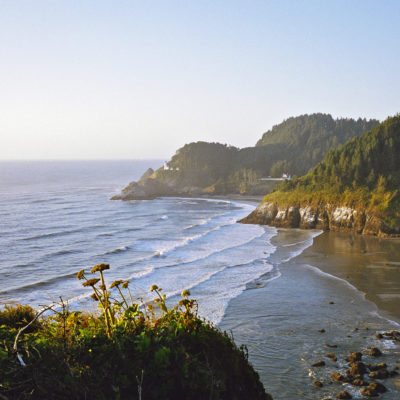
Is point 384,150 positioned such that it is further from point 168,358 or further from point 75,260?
point 168,358

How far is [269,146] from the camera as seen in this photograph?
16850 centimetres

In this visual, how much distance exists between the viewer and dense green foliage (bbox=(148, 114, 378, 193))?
130 metres

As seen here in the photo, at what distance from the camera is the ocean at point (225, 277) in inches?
695

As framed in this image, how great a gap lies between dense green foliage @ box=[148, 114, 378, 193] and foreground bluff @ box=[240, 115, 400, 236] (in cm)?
5450

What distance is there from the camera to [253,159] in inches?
5950

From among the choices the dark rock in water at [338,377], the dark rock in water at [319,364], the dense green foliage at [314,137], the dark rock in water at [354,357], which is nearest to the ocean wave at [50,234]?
the dark rock in water at [319,364]

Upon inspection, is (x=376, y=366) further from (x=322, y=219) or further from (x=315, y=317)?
(x=322, y=219)

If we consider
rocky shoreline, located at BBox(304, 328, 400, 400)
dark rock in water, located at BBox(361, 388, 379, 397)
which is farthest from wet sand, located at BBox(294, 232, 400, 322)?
dark rock in water, located at BBox(361, 388, 379, 397)

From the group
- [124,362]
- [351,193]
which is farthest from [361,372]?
[351,193]

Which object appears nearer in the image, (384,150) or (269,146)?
(384,150)

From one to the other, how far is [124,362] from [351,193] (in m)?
55.0

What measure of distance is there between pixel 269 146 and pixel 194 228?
115 meters

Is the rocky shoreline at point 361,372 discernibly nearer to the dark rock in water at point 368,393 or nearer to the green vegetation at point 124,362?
the dark rock in water at point 368,393

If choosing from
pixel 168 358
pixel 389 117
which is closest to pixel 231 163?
pixel 389 117
